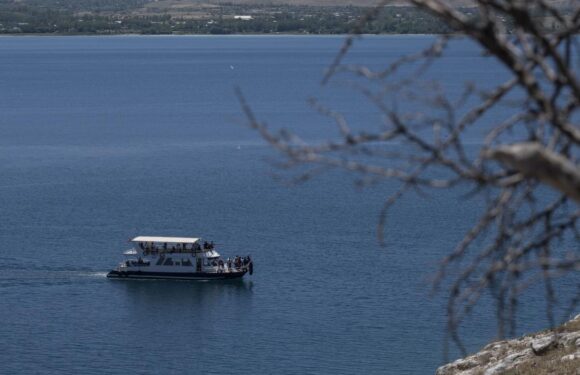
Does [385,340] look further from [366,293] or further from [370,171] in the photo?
[370,171]

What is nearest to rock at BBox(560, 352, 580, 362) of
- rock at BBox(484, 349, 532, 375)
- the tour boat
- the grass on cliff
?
the grass on cliff

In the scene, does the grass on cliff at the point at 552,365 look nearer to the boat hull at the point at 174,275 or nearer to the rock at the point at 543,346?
the rock at the point at 543,346

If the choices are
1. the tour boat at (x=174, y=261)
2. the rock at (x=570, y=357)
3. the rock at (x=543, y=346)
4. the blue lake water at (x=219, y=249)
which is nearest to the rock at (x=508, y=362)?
the rock at (x=543, y=346)

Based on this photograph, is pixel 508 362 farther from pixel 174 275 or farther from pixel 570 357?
pixel 174 275

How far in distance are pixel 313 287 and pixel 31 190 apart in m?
25.0

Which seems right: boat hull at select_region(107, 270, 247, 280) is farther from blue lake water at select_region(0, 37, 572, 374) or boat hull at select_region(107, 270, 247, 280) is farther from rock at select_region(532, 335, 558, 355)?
rock at select_region(532, 335, 558, 355)

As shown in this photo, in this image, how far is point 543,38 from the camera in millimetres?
4703

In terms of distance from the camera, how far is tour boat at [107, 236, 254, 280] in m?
50.1

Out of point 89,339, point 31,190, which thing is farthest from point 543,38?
point 31,190

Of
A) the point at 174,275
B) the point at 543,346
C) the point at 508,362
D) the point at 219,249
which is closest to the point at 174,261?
the point at 174,275

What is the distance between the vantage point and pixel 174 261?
51.3 m

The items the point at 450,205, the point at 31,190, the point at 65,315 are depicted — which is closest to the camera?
the point at 65,315

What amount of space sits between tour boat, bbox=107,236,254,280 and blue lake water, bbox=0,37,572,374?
56cm

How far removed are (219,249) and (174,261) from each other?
7.98ft
